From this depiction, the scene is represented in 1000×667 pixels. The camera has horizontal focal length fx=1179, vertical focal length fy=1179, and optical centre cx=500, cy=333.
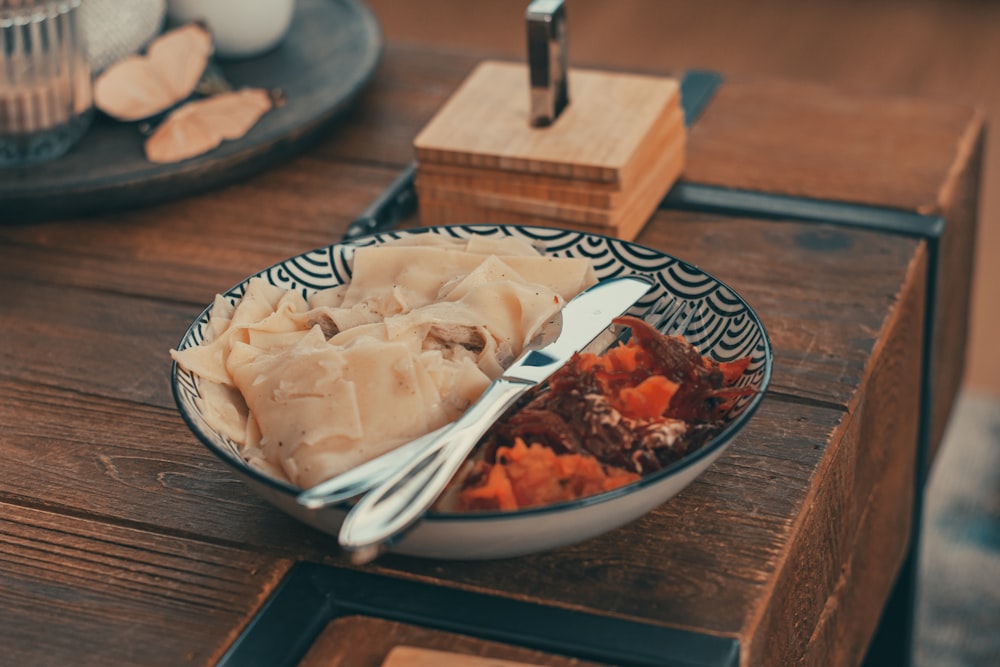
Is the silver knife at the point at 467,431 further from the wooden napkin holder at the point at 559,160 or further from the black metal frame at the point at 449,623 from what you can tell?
the wooden napkin holder at the point at 559,160

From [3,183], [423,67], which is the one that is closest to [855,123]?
[423,67]

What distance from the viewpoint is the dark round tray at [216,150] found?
1120 mm

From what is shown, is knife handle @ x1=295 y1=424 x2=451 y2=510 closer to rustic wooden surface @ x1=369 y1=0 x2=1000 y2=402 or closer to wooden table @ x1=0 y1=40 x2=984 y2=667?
wooden table @ x1=0 y1=40 x2=984 y2=667

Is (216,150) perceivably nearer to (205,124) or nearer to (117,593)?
(205,124)

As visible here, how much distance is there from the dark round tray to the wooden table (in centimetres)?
3

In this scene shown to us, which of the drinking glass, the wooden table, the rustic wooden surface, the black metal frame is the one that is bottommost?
the rustic wooden surface

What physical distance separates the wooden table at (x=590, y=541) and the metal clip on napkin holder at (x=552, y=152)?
72mm

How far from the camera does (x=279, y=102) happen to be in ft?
4.15

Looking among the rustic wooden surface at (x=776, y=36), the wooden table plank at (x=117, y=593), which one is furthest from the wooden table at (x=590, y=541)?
the rustic wooden surface at (x=776, y=36)

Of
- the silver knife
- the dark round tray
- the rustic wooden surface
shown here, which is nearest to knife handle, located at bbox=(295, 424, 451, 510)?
the silver knife

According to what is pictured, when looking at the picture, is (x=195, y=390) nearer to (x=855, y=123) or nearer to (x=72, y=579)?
(x=72, y=579)

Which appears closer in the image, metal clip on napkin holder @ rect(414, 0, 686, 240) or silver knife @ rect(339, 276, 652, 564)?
silver knife @ rect(339, 276, 652, 564)

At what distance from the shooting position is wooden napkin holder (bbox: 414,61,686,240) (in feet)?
3.32

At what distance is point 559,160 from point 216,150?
367mm
